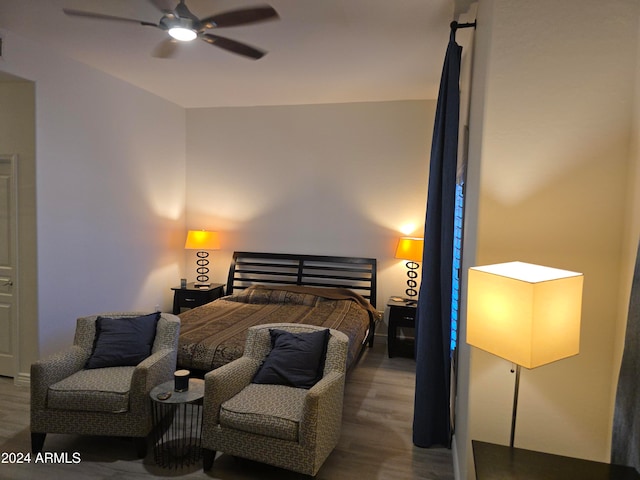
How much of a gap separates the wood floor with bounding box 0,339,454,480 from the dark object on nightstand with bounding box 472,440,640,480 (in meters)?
1.12

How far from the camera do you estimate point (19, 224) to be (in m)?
3.49

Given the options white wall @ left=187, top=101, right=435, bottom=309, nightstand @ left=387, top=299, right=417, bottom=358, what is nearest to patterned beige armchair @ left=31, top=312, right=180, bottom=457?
nightstand @ left=387, top=299, right=417, bottom=358

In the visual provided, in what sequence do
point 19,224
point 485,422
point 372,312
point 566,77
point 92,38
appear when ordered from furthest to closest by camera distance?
point 372,312 → point 19,224 → point 92,38 → point 485,422 → point 566,77

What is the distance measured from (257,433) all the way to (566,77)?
7.09 ft

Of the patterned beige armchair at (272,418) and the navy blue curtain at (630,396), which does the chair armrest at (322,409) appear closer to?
the patterned beige armchair at (272,418)

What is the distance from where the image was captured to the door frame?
11.4ft

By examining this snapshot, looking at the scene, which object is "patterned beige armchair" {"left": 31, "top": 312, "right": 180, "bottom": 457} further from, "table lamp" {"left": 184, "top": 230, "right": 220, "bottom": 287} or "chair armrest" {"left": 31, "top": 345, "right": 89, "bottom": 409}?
"table lamp" {"left": 184, "top": 230, "right": 220, "bottom": 287}

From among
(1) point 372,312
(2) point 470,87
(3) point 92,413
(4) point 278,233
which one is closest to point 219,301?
(4) point 278,233

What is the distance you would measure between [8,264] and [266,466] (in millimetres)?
2769

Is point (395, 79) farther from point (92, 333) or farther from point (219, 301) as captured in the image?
point (92, 333)

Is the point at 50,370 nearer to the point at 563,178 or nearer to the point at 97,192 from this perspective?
the point at 97,192

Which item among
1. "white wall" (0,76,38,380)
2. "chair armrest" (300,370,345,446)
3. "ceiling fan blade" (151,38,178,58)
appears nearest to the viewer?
"chair armrest" (300,370,345,446)

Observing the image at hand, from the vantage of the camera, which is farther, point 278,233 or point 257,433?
point 278,233

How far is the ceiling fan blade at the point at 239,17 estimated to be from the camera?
236 cm
